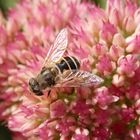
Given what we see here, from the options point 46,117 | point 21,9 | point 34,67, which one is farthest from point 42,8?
point 46,117

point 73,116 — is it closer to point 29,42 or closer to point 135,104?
point 135,104

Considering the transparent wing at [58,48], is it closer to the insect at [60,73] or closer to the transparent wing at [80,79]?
the insect at [60,73]

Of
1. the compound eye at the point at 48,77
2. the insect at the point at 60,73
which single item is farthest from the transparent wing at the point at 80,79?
the compound eye at the point at 48,77

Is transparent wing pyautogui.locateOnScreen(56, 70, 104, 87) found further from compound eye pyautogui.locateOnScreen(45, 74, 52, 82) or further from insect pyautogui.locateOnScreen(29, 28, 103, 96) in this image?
compound eye pyautogui.locateOnScreen(45, 74, 52, 82)

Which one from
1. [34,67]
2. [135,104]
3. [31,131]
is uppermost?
[34,67]

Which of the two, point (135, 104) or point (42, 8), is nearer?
point (135, 104)

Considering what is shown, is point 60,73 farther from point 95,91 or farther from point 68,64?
point 95,91
